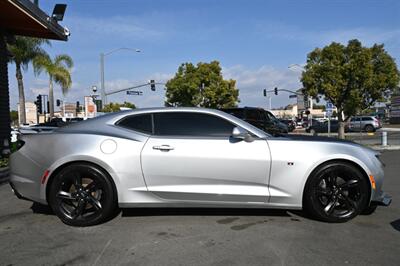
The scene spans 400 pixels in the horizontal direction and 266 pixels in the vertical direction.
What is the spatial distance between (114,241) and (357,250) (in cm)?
254

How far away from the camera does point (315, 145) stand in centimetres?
529

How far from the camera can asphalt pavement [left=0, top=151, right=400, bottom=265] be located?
4090 mm

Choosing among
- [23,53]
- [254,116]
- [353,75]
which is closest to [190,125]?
[254,116]

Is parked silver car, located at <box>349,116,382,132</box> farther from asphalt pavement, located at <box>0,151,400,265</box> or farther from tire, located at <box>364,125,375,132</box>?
asphalt pavement, located at <box>0,151,400,265</box>

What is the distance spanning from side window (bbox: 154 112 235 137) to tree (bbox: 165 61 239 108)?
51702 mm

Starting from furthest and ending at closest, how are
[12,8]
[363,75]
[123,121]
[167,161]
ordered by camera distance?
[363,75] < [12,8] < [123,121] < [167,161]

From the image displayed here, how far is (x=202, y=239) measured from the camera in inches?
184

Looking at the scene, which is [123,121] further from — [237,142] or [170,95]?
[170,95]

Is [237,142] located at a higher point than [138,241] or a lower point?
higher

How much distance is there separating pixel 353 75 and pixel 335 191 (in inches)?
749

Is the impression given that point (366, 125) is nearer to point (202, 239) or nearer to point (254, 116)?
point (254, 116)

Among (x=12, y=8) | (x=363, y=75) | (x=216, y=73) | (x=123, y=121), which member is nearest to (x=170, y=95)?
(x=216, y=73)

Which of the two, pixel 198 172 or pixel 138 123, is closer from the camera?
pixel 198 172

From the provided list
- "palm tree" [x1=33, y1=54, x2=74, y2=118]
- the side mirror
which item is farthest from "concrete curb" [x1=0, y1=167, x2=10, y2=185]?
"palm tree" [x1=33, y1=54, x2=74, y2=118]
